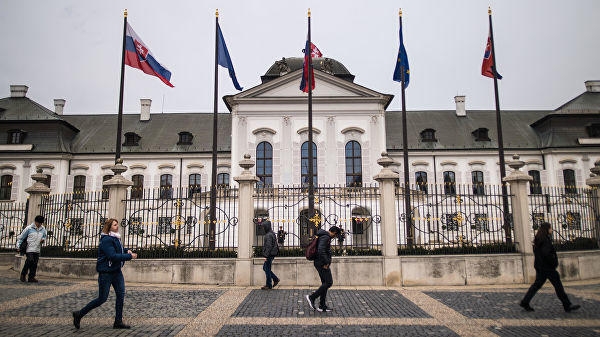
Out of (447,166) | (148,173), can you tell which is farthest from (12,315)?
(447,166)

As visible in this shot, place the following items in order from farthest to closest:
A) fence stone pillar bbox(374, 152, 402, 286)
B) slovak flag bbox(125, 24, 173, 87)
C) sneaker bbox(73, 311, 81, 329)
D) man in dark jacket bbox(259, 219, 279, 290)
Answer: slovak flag bbox(125, 24, 173, 87)
fence stone pillar bbox(374, 152, 402, 286)
man in dark jacket bbox(259, 219, 279, 290)
sneaker bbox(73, 311, 81, 329)

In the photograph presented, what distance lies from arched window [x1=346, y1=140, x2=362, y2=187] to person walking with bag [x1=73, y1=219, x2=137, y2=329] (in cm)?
2248

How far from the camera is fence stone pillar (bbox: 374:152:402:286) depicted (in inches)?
410

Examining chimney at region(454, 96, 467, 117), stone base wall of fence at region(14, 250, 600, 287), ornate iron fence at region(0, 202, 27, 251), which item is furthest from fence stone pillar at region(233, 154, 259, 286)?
chimney at region(454, 96, 467, 117)

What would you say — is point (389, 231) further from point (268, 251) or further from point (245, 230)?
point (245, 230)

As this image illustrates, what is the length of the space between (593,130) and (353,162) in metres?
20.3

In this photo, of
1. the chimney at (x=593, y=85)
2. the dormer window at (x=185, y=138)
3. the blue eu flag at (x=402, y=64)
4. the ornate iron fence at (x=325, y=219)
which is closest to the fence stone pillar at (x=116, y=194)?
the ornate iron fence at (x=325, y=219)

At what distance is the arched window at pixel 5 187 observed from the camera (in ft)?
103

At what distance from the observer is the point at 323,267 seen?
7.66m

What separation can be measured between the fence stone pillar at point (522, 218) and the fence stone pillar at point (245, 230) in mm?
7427

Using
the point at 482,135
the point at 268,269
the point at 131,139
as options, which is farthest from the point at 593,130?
the point at 131,139

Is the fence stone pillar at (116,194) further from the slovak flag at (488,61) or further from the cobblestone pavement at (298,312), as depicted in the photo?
the slovak flag at (488,61)

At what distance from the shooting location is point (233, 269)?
10.6 m

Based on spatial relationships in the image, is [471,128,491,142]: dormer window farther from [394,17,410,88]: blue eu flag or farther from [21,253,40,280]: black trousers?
[21,253,40,280]: black trousers
